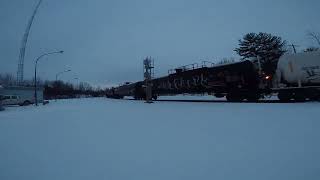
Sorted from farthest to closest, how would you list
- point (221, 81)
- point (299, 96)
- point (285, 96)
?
point (221, 81) < point (285, 96) < point (299, 96)

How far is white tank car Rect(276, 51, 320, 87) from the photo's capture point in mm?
20625

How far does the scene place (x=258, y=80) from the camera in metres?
23.8

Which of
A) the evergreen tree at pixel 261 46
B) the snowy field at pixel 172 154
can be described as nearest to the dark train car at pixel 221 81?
the snowy field at pixel 172 154

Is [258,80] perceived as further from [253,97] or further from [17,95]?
[17,95]

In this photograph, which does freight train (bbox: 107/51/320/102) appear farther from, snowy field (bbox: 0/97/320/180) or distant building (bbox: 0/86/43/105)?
distant building (bbox: 0/86/43/105)

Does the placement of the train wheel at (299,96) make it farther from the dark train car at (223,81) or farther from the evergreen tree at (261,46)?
the evergreen tree at (261,46)

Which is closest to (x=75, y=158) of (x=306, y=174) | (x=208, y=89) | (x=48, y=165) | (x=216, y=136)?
(x=48, y=165)

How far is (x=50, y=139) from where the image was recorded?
30.1ft

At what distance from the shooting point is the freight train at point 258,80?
818 inches

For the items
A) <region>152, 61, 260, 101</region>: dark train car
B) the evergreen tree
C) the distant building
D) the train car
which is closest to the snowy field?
the train car

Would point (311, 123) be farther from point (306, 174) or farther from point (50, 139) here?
point (50, 139)

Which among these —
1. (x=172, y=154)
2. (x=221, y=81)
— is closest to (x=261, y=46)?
(x=221, y=81)

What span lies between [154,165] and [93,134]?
14.4 feet

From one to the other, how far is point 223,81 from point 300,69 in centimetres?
685
